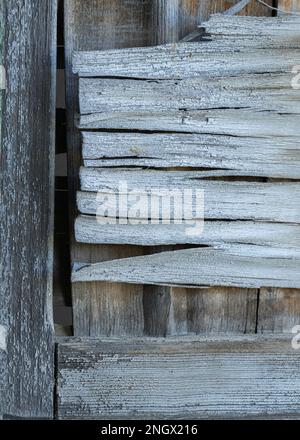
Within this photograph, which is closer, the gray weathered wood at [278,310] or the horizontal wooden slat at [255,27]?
the horizontal wooden slat at [255,27]

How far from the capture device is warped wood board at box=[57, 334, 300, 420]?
8.45 feet

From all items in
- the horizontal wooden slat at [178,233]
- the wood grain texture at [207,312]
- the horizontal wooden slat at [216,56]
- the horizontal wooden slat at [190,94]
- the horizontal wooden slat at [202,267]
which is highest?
the horizontal wooden slat at [216,56]

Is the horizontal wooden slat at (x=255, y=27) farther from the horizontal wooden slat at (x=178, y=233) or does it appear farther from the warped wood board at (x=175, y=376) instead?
the warped wood board at (x=175, y=376)

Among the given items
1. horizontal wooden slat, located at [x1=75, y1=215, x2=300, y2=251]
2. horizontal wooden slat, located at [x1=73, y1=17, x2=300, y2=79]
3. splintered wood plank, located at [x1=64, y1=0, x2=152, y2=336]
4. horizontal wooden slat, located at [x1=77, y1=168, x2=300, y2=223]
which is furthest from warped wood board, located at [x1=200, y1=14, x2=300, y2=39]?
horizontal wooden slat, located at [x1=75, y1=215, x2=300, y2=251]

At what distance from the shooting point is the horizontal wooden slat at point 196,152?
2482 mm

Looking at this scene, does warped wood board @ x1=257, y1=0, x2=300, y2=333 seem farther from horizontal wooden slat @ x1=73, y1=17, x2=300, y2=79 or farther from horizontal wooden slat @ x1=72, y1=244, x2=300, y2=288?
horizontal wooden slat @ x1=73, y1=17, x2=300, y2=79

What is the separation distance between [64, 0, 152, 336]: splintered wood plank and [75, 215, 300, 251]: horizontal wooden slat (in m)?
0.10

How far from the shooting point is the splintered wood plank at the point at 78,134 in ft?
8.41

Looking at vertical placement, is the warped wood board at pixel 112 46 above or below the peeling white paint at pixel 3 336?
above

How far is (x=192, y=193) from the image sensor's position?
251 centimetres

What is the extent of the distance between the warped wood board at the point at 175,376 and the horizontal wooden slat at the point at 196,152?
1.85 ft

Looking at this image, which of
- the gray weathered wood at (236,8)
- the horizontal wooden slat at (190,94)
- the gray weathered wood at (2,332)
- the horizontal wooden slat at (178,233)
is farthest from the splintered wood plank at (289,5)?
the gray weathered wood at (2,332)

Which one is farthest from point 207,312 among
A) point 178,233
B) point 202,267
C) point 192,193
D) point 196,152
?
point 196,152

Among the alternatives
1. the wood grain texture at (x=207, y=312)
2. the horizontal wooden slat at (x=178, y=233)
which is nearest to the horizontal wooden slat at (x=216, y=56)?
the horizontal wooden slat at (x=178, y=233)
